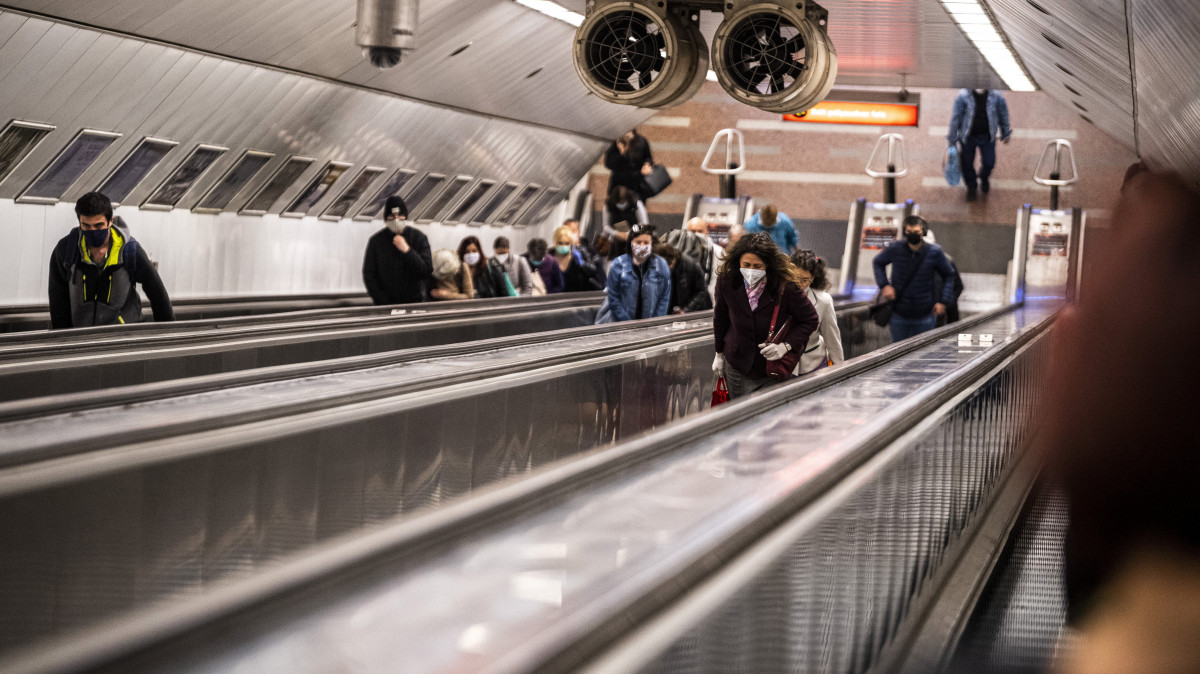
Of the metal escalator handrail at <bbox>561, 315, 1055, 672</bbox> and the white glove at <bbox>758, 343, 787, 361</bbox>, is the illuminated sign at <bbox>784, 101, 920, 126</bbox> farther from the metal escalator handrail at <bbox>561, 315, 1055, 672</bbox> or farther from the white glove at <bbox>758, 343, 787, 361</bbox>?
the metal escalator handrail at <bbox>561, 315, 1055, 672</bbox>

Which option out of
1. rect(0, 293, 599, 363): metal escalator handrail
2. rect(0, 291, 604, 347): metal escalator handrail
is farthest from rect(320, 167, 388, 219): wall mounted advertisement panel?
rect(0, 293, 599, 363): metal escalator handrail

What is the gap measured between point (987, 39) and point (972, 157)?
26.1 ft

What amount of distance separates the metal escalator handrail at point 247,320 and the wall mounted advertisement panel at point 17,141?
3.34 metres

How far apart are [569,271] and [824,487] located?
13.4 metres

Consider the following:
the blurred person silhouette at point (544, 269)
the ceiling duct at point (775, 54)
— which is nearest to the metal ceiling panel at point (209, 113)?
the blurred person silhouette at point (544, 269)

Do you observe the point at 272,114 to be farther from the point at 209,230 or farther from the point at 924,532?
the point at 924,532

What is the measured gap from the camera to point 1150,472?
7.72 feet

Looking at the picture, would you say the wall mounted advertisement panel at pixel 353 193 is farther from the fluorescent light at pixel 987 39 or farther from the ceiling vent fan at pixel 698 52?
the fluorescent light at pixel 987 39

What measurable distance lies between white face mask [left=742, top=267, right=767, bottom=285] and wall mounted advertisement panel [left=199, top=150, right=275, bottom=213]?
901 cm

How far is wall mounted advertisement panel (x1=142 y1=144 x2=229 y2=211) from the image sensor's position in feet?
46.5

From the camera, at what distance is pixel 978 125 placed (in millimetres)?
24891

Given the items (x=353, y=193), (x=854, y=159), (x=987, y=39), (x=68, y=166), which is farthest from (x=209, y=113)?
(x=854, y=159)

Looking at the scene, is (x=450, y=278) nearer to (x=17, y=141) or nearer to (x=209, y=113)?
(x=209, y=113)

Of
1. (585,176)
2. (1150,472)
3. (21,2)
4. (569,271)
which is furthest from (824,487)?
(585,176)
